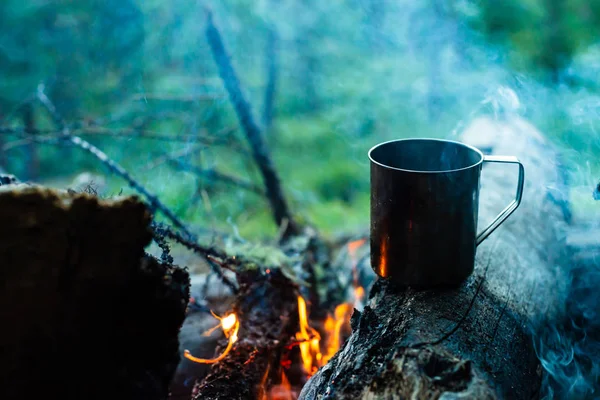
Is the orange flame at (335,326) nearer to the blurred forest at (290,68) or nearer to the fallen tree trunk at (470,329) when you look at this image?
the fallen tree trunk at (470,329)

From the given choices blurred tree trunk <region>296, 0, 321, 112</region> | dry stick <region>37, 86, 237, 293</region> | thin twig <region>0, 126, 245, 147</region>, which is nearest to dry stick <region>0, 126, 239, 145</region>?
thin twig <region>0, 126, 245, 147</region>

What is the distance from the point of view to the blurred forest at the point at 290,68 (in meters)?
6.47

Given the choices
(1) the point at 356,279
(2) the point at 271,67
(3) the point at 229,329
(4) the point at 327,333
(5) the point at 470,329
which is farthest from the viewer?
(2) the point at 271,67

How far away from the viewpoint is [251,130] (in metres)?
4.08

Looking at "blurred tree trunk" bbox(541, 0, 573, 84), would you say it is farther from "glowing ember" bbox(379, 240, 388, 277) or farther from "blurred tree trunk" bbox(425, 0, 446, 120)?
"glowing ember" bbox(379, 240, 388, 277)

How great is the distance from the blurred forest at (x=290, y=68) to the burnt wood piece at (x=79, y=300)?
13.5 feet

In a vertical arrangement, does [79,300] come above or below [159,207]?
below

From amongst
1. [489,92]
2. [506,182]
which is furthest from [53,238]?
[489,92]

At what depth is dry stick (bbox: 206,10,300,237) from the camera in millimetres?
3871

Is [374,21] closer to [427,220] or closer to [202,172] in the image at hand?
[202,172]

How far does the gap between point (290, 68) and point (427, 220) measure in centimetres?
770

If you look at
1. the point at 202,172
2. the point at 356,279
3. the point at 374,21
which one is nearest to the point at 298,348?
the point at 356,279

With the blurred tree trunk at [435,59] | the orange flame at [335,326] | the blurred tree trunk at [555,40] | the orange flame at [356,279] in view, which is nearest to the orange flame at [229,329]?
the orange flame at [335,326]

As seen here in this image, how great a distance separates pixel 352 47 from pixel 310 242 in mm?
6254
